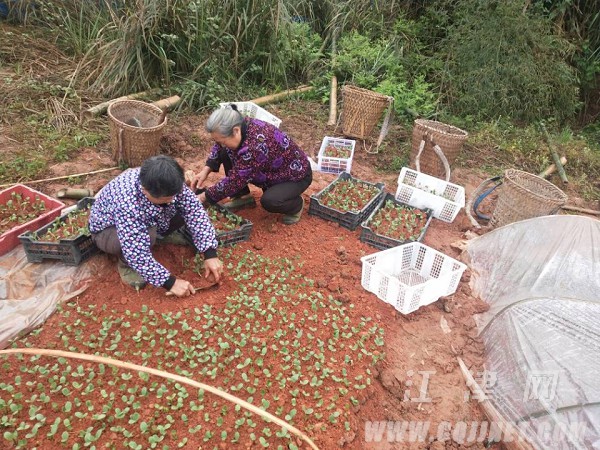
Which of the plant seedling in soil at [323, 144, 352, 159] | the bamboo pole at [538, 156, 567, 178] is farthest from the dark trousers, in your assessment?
the bamboo pole at [538, 156, 567, 178]

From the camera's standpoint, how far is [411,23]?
7.79m

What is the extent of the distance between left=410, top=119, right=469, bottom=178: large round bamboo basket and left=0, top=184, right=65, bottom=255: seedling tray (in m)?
3.95

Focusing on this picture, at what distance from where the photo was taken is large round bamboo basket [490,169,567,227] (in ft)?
14.5

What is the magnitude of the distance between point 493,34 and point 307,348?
608 centimetres

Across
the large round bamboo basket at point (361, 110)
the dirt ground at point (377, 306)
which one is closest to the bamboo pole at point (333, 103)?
the large round bamboo basket at point (361, 110)

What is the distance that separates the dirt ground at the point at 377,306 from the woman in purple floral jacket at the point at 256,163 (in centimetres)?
35

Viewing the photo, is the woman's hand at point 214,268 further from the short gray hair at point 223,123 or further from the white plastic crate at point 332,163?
the white plastic crate at point 332,163

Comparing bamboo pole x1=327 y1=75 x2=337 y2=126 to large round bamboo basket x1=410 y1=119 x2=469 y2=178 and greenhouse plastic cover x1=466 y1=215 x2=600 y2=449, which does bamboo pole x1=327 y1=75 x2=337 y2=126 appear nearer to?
large round bamboo basket x1=410 y1=119 x2=469 y2=178

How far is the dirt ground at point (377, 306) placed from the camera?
2883 mm

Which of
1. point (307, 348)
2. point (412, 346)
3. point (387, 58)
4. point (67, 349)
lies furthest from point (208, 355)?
point (387, 58)

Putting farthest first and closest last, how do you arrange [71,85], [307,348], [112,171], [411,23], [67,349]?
Answer: [411,23] < [71,85] < [112,171] < [307,348] < [67,349]

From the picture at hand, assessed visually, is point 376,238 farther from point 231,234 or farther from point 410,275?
point 231,234

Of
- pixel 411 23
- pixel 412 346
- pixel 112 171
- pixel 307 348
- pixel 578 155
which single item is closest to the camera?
pixel 307 348

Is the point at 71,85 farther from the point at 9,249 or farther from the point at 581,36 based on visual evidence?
the point at 581,36
